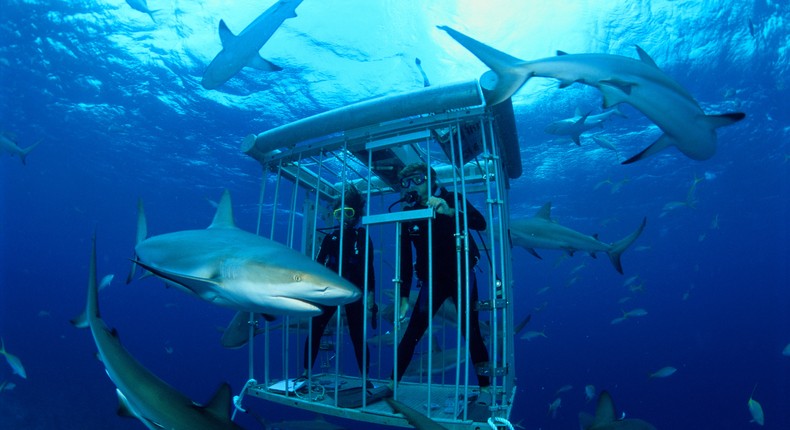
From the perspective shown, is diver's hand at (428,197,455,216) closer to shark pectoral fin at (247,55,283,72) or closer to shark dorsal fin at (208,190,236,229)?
shark dorsal fin at (208,190,236,229)

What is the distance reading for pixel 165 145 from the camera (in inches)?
916

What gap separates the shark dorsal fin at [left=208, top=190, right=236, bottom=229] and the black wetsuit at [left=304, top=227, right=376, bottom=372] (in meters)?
2.16

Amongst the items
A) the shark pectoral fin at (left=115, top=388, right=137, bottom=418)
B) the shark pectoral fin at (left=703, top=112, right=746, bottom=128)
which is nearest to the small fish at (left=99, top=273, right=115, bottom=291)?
the shark pectoral fin at (left=115, top=388, right=137, bottom=418)

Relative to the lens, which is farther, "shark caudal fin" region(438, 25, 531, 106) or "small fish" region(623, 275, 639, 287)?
"small fish" region(623, 275, 639, 287)

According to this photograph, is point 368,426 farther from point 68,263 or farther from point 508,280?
point 68,263

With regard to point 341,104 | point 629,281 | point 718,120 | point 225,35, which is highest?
point 341,104

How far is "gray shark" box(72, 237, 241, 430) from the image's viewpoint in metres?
2.22

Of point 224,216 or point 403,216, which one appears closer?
point 224,216

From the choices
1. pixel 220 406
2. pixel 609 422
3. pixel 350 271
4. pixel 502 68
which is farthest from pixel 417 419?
pixel 350 271

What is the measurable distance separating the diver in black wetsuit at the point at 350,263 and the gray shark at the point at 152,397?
314 centimetres

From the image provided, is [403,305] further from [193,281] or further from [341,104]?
[341,104]

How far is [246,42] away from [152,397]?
4.78 meters

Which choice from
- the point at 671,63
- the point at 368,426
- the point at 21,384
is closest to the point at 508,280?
the point at 671,63

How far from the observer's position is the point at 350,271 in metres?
5.88
